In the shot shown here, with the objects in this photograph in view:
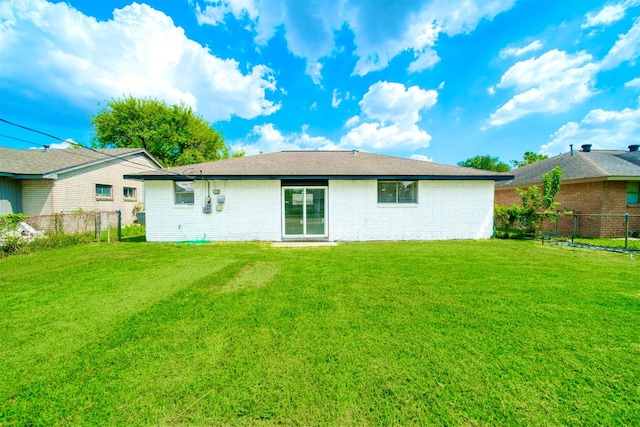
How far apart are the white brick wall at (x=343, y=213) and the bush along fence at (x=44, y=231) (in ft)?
7.95

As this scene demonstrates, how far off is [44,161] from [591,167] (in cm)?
2784

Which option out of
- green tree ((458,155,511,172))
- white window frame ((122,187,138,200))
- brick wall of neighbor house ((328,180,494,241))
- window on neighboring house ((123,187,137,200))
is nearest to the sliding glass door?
brick wall of neighbor house ((328,180,494,241))

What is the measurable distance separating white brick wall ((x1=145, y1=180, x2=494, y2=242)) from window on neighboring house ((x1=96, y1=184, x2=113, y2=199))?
7902 millimetres

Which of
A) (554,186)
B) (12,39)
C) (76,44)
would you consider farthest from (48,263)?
(554,186)

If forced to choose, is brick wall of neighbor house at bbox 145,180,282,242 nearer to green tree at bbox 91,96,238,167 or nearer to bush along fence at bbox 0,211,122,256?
bush along fence at bbox 0,211,122,256

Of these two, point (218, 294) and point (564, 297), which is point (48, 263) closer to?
point (218, 294)

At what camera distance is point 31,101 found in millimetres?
14969

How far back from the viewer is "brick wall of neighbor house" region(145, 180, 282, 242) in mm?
8781

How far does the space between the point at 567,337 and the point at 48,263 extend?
10.4 m

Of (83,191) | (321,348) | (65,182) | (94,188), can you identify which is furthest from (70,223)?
(321,348)

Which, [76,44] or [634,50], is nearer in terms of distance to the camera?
[76,44]

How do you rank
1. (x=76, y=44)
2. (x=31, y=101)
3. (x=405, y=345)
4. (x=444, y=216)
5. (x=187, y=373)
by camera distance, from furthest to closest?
(x=31, y=101) < (x=76, y=44) < (x=444, y=216) < (x=405, y=345) < (x=187, y=373)

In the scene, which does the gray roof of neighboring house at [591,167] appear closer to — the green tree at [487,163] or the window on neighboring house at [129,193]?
the window on neighboring house at [129,193]

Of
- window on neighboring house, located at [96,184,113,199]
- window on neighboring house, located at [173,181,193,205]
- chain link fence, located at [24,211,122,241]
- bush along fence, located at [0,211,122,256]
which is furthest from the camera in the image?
window on neighboring house, located at [96,184,113,199]
